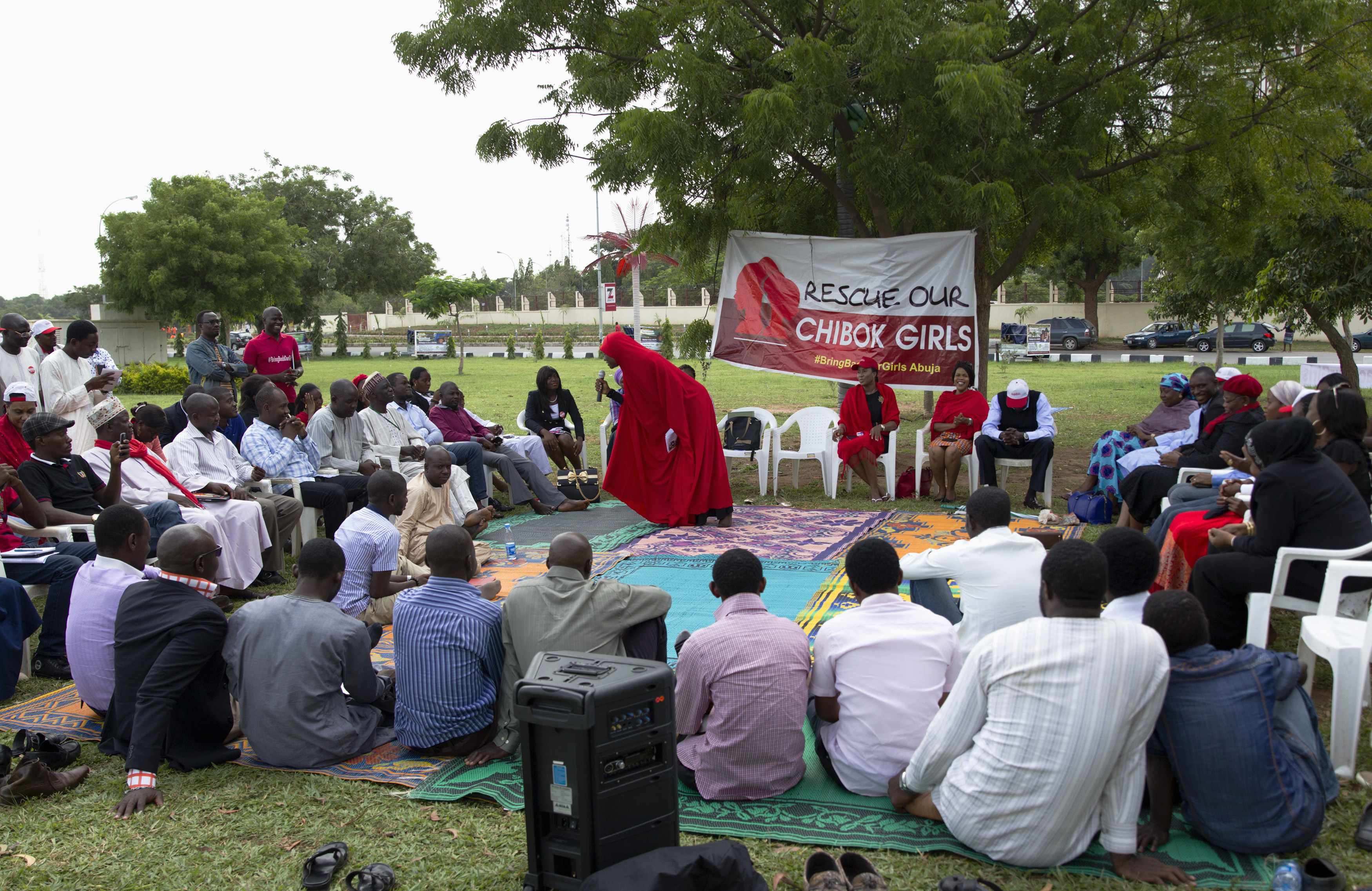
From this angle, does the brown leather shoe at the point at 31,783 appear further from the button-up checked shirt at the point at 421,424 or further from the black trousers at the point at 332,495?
the button-up checked shirt at the point at 421,424

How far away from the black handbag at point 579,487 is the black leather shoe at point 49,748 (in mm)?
5877

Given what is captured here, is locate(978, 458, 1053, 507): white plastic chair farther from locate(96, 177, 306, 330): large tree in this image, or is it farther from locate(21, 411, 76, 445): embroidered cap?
locate(96, 177, 306, 330): large tree

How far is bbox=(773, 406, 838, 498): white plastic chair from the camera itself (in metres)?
10.1

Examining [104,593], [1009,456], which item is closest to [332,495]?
[104,593]

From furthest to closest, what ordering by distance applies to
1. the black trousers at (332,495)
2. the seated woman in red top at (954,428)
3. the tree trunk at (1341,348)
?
the tree trunk at (1341,348)
the seated woman in red top at (954,428)
the black trousers at (332,495)

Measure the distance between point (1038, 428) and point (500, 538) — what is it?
4896 mm

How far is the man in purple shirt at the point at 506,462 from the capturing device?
9.77 m

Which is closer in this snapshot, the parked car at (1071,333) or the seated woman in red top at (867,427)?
the seated woman in red top at (867,427)

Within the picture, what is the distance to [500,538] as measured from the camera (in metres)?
8.77

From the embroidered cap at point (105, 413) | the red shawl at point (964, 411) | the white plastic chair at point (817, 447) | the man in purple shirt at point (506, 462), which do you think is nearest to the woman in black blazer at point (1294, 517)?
the red shawl at point (964, 411)

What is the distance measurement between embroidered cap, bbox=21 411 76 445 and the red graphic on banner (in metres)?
6.92

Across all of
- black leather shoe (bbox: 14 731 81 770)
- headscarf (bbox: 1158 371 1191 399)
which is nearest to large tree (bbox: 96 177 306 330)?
headscarf (bbox: 1158 371 1191 399)

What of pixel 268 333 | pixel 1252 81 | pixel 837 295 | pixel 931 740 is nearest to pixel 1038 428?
pixel 837 295

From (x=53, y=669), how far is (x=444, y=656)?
284 cm
